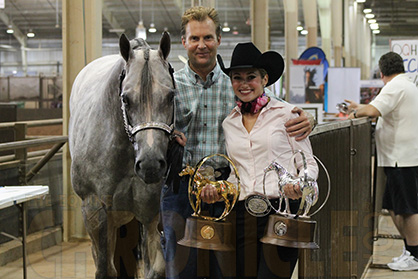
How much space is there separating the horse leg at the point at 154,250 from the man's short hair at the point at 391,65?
3.76 meters

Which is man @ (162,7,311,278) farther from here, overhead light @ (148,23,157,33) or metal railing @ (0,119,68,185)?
overhead light @ (148,23,157,33)

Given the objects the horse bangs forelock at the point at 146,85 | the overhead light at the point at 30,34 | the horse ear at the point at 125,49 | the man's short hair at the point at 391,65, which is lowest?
the horse bangs forelock at the point at 146,85

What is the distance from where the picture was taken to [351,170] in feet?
15.1

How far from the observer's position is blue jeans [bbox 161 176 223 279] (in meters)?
2.96

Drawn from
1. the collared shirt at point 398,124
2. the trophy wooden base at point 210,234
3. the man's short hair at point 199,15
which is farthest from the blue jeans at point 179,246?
the collared shirt at point 398,124

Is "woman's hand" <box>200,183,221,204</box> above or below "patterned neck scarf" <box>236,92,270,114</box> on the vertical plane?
below

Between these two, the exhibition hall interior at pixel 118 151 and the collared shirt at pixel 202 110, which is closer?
the collared shirt at pixel 202 110

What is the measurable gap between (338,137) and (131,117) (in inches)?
68.7

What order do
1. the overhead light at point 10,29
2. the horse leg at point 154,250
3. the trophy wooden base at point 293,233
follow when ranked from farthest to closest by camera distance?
the overhead light at point 10,29 → the horse leg at point 154,250 → the trophy wooden base at point 293,233

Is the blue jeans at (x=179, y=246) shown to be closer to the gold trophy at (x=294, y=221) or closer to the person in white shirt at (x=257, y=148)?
the person in white shirt at (x=257, y=148)

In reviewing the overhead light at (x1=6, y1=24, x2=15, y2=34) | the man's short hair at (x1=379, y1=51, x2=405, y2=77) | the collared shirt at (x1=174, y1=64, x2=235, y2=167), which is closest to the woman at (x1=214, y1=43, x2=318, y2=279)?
the collared shirt at (x1=174, y1=64, x2=235, y2=167)

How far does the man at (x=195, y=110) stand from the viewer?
9.97 feet

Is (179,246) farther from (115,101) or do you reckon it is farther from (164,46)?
(164,46)

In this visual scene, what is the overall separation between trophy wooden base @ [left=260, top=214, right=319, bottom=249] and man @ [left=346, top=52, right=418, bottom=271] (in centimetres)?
380
